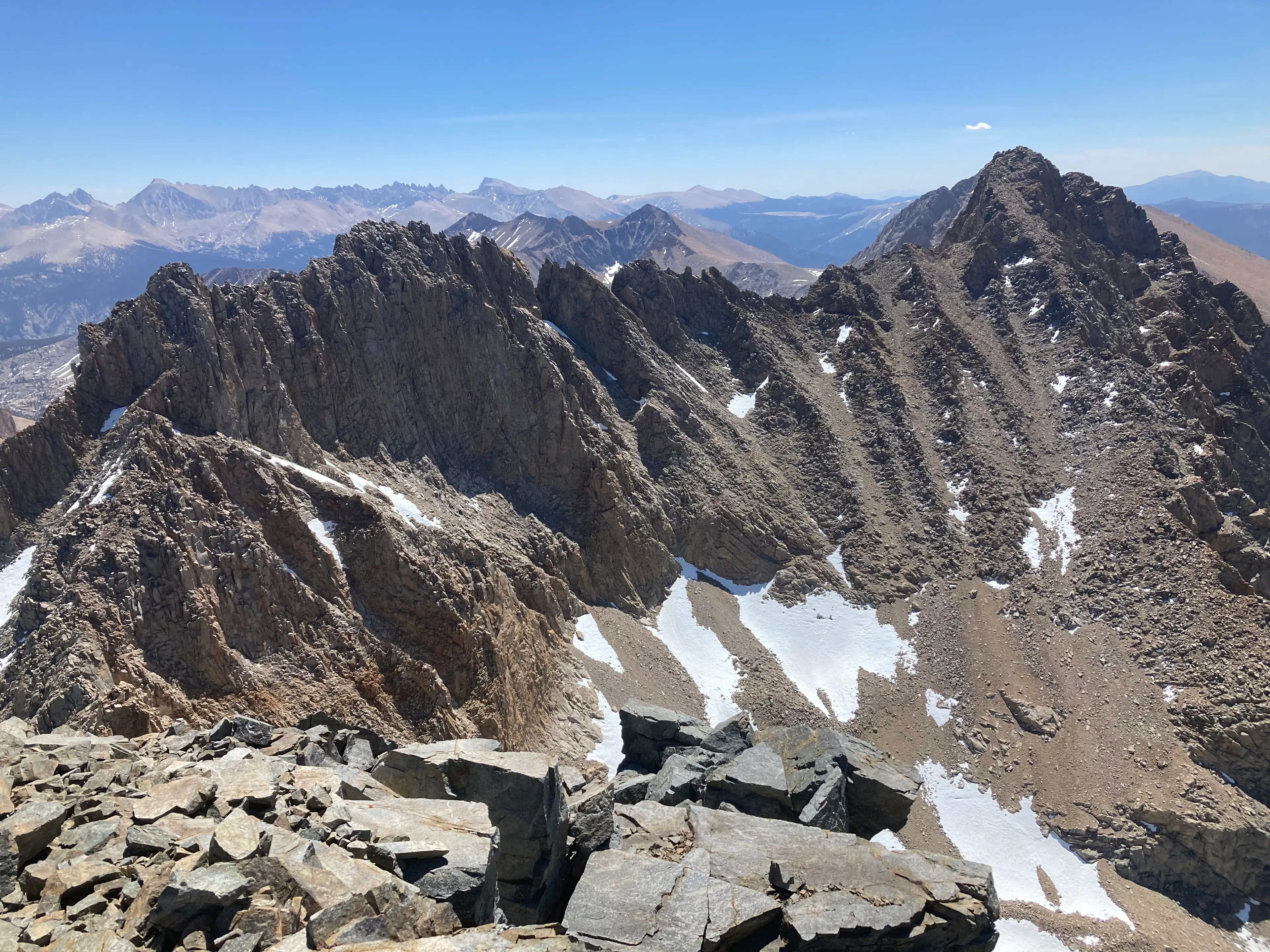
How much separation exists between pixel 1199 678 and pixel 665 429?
5899 cm

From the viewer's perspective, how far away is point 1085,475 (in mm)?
88500

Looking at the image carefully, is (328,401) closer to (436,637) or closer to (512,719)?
(436,637)

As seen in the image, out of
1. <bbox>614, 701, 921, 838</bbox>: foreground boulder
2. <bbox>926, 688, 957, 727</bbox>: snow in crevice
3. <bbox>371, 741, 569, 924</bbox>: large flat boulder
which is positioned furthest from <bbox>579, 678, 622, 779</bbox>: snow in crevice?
<bbox>371, 741, 569, 924</bbox>: large flat boulder

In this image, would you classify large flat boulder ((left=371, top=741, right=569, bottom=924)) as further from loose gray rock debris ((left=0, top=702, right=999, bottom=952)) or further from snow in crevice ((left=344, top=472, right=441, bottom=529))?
snow in crevice ((left=344, top=472, right=441, bottom=529))

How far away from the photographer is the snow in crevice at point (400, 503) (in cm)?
6100

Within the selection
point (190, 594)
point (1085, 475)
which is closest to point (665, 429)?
point (1085, 475)

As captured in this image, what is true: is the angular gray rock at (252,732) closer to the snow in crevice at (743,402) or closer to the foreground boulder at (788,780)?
the foreground boulder at (788,780)

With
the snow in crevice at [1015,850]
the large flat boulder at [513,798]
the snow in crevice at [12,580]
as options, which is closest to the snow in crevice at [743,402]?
the snow in crevice at [1015,850]

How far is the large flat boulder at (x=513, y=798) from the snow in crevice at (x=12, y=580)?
112 ft

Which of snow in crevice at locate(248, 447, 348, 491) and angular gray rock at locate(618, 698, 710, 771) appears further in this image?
snow in crevice at locate(248, 447, 348, 491)

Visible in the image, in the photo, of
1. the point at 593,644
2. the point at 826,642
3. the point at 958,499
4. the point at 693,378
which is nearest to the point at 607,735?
the point at 593,644

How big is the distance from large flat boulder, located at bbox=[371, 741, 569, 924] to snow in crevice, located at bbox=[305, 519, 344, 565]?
33586mm

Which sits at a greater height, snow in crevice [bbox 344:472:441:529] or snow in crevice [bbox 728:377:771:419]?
snow in crevice [bbox 728:377:771:419]

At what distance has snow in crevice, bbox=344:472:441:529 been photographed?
200 ft
